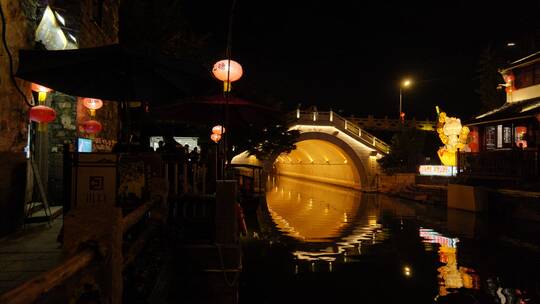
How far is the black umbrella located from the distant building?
15.4m

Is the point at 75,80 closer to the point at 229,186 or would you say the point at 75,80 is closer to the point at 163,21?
the point at 229,186

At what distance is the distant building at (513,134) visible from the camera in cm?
1706

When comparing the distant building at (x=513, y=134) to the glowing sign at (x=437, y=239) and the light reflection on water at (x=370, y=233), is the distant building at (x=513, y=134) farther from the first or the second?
the glowing sign at (x=437, y=239)

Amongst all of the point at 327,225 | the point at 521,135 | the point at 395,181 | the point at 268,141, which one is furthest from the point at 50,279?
the point at 395,181

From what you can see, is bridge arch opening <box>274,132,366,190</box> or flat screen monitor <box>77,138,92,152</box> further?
bridge arch opening <box>274,132,366,190</box>

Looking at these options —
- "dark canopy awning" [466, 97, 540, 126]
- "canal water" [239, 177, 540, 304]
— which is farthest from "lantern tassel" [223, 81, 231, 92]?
"dark canopy awning" [466, 97, 540, 126]

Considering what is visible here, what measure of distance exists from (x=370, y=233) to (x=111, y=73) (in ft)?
35.4

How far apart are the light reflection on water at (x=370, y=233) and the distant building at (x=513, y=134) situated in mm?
2417

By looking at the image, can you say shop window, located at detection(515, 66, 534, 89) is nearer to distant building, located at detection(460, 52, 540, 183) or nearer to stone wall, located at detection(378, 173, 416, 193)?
distant building, located at detection(460, 52, 540, 183)

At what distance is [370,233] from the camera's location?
565 inches

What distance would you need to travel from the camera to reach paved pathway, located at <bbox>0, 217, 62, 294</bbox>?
4.44 metres

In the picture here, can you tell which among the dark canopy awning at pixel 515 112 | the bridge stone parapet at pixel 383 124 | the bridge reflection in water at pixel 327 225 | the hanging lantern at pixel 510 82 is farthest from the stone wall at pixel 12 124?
the bridge stone parapet at pixel 383 124

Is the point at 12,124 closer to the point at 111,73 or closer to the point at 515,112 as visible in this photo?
the point at 111,73

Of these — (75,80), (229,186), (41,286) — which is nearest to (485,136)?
(229,186)
